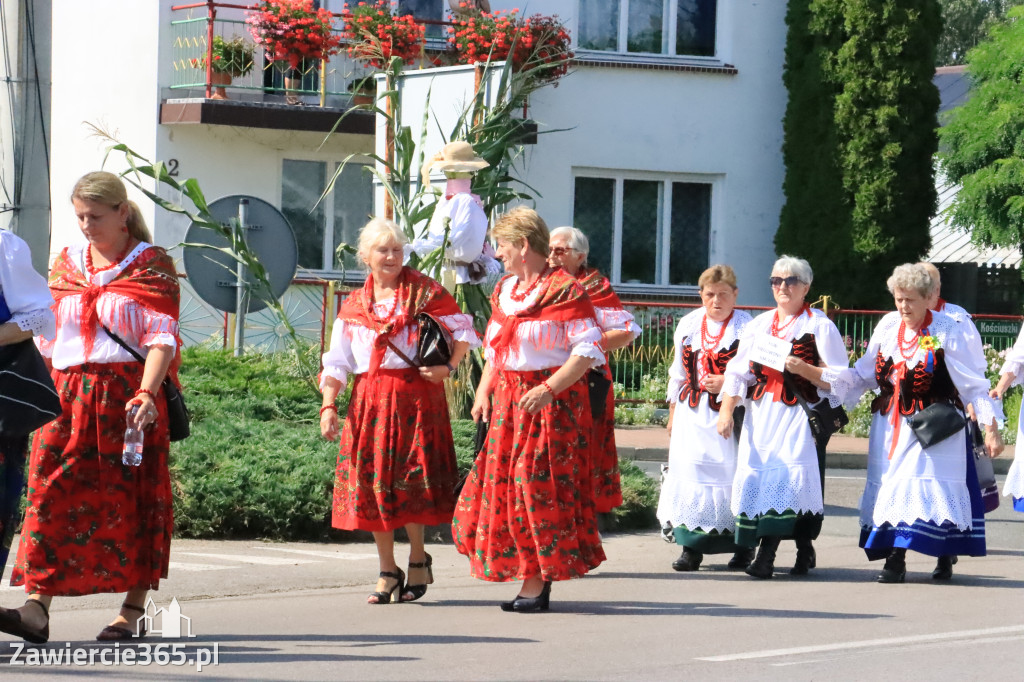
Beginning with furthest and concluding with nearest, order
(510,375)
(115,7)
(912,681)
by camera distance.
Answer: (115,7)
(510,375)
(912,681)

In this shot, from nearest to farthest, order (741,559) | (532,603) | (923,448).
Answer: (532,603)
(923,448)
(741,559)

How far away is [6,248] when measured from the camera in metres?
6.65

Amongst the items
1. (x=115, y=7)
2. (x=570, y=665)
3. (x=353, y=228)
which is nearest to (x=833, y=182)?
Result: (x=353, y=228)

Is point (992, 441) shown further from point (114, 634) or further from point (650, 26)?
point (650, 26)

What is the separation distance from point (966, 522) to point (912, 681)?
313 centimetres

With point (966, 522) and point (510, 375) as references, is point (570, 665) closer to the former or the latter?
point (510, 375)

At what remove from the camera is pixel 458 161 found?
10438 mm

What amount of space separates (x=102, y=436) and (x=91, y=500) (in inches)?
10.5

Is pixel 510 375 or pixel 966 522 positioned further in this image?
pixel 966 522

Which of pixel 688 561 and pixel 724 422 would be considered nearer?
pixel 724 422

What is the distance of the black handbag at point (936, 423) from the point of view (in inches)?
365

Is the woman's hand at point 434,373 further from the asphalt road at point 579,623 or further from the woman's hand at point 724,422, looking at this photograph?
the woman's hand at point 724,422

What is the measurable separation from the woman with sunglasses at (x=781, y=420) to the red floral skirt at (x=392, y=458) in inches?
81.3

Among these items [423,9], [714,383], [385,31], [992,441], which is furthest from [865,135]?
[992,441]
